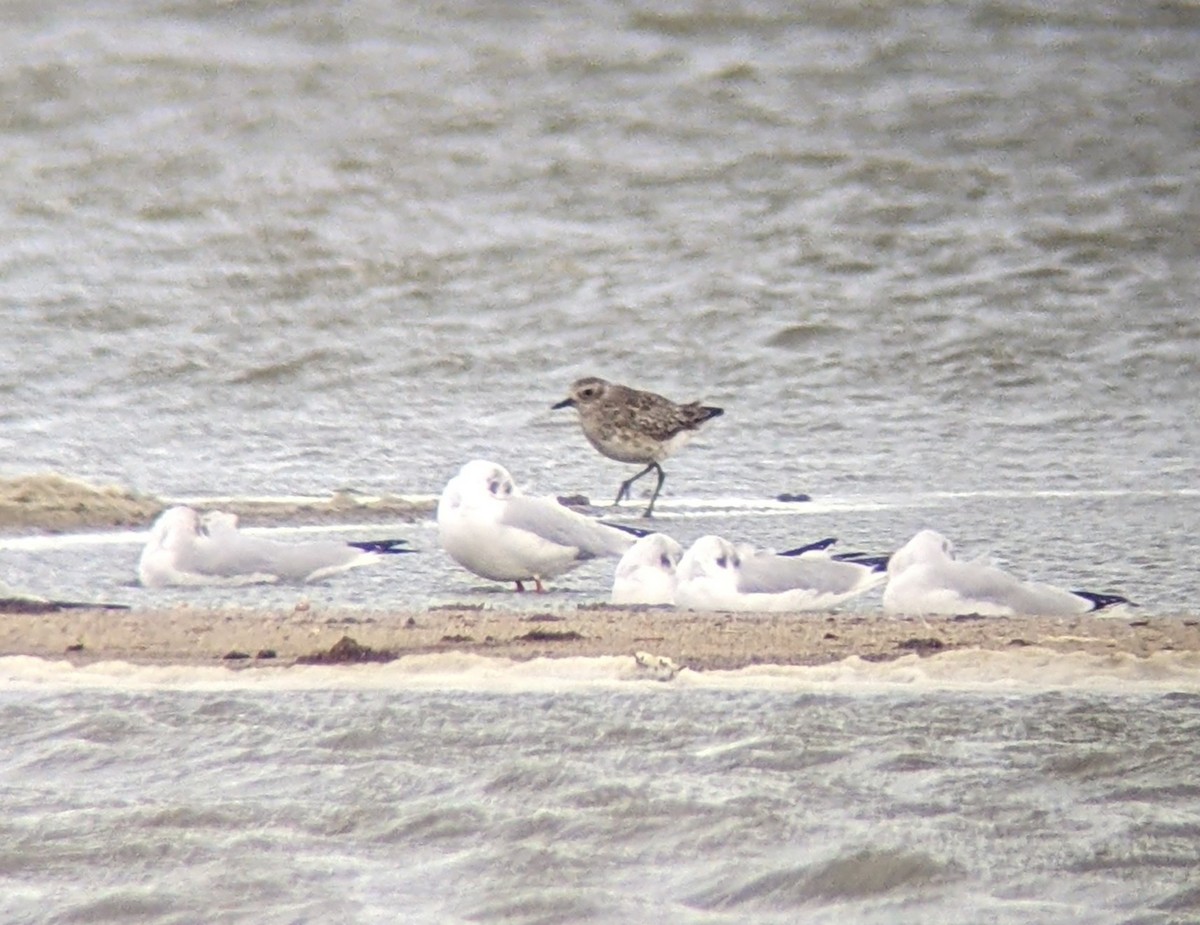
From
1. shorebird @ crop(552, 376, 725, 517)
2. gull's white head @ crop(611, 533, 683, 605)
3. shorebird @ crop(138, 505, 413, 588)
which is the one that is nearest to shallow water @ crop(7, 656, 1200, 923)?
gull's white head @ crop(611, 533, 683, 605)

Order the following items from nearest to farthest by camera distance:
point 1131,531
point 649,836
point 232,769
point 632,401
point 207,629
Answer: point 649,836
point 232,769
point 207,629
point 1131,531
point 632,401

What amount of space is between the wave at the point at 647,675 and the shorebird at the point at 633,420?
305 centimetres

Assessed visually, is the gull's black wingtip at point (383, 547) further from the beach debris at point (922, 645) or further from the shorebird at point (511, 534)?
the beach debris at point (922, 645)

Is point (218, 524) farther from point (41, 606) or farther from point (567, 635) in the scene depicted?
point (567, 635)

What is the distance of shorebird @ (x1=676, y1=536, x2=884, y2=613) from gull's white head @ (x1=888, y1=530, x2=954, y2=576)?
7 cm

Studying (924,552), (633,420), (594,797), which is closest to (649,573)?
(924,552)

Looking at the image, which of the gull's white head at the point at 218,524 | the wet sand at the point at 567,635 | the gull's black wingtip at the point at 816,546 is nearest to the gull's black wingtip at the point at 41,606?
the wet sand at the point at 567,635

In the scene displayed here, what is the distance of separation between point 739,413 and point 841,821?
4811mm

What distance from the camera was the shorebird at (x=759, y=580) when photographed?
13.7 ft

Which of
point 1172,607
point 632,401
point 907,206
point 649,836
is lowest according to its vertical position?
point 649,836

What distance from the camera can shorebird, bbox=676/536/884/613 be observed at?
13.7 ft

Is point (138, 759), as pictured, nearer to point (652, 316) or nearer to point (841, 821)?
point (841, 821)

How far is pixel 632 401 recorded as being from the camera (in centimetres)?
710

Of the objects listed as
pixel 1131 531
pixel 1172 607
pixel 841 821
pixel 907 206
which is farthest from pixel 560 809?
pixel 907 206
